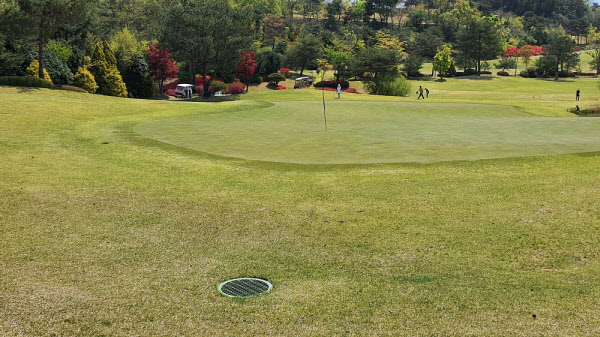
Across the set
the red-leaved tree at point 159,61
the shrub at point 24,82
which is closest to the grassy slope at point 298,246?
the shrub at point 24,82

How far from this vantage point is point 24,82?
49.9 meters

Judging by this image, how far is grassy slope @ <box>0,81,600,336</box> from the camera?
375 inches

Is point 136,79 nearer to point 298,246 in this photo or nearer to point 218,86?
point 218,86

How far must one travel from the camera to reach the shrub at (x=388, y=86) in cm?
8906

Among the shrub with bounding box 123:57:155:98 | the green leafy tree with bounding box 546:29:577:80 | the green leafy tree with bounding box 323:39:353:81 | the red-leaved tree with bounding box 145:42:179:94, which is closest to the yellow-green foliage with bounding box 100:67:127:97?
the shrub with bounding box 123:57:155:98

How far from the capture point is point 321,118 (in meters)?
39.8

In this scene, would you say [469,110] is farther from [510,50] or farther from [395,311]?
[510,50]

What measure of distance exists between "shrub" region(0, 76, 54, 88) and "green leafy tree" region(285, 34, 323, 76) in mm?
79618

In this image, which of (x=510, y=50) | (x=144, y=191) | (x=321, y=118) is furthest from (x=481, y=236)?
(x=510, y=50)

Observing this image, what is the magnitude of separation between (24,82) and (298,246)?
4649 centimetres

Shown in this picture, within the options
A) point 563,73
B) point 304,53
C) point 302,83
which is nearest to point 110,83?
point 302,83

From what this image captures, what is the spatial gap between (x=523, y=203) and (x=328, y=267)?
8.44 m

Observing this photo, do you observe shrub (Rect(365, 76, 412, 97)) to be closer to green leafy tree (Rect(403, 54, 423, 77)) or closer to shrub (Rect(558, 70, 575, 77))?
green leafy tree (Rect(403, 54, 423, 77))

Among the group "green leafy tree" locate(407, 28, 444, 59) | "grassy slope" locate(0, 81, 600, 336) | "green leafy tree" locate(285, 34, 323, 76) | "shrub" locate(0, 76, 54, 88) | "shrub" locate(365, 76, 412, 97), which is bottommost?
"grassy slope" locate(0, 81, 600, 336)
